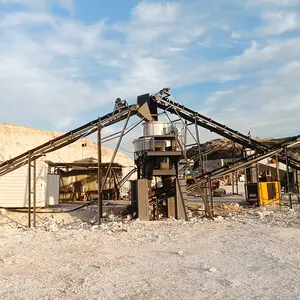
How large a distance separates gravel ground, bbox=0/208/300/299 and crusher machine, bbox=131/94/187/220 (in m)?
1.52

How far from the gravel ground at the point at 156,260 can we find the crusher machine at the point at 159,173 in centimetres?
152

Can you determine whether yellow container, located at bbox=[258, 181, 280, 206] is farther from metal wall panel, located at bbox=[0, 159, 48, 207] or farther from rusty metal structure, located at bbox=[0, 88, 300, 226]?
metal wall panel, located at bbox=[0, 159, 48, 207]

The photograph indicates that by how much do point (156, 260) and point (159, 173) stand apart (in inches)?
306

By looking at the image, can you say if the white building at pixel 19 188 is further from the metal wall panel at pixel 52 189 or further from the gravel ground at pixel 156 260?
the gravel ground at pixel 156 260

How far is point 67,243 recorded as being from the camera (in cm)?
1077

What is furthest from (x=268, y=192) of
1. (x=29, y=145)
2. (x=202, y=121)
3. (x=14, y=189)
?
(x=29, y=145)

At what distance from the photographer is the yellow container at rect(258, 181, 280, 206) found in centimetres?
1947

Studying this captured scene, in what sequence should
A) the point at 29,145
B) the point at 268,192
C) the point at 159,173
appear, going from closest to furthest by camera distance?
the point at 159,173 < the point at 268,192 < the point at 29,145

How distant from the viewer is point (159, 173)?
1582cm

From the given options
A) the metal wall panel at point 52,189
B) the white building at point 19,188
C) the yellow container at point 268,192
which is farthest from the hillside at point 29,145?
the yellow container at point 268,192

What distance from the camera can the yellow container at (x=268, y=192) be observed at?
63.9 ft

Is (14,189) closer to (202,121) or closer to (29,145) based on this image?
(202,121)

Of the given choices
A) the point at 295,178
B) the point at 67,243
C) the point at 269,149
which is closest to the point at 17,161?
the point at 67,243

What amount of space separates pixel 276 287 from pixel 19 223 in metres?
13.4
